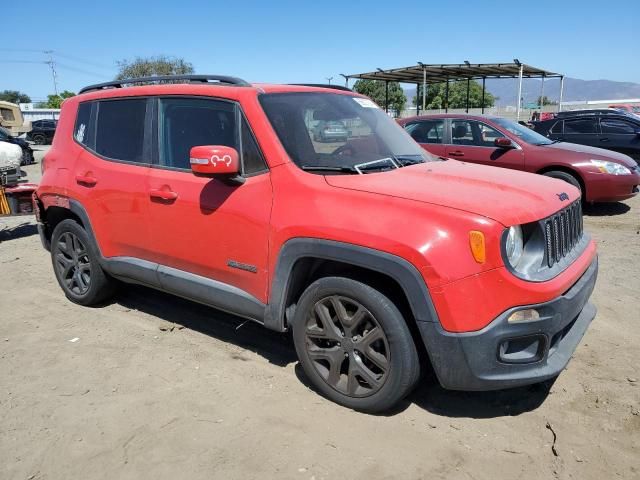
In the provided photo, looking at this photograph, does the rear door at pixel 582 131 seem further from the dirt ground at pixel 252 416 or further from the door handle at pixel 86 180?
the door handle at pixel 86 180

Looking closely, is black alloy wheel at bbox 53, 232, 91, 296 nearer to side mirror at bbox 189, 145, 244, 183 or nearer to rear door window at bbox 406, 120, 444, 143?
side mirror at bbox 189, 145, 244, 183

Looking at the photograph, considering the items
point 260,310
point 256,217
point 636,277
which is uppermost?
point 256,217

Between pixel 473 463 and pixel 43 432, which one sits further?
pixel 43 432

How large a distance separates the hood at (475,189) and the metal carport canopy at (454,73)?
18468 millimetres

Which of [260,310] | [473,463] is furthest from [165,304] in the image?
[473,463]

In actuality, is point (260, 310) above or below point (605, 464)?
above

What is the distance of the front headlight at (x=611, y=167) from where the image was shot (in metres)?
8.37

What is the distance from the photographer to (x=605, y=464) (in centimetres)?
264

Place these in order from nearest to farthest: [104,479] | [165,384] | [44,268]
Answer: [104,479] → [165,384] → [44,268]

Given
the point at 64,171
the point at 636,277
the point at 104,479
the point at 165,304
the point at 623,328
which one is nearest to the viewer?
the point at 104,479

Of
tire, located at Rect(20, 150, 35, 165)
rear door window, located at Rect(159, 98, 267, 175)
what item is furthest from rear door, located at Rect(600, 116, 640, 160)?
tire, located at Rect(20, 150, 35, 165)

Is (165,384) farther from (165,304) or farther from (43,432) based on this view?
(165,304)

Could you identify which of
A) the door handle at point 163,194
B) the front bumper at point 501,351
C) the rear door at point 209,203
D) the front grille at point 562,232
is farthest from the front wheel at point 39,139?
the front bumper at point 501,351

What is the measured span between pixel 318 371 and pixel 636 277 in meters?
3.88
